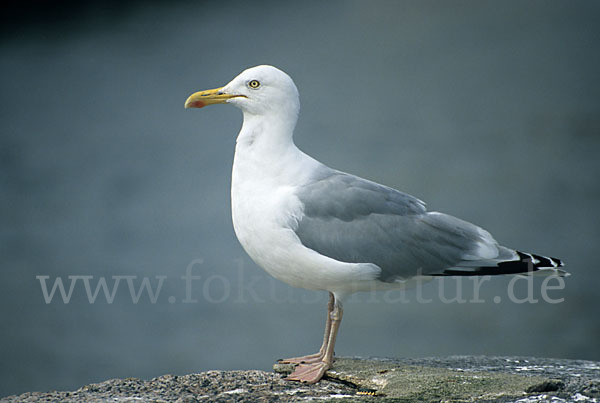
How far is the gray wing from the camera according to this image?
12.6ft

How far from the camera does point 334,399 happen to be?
3588 mm

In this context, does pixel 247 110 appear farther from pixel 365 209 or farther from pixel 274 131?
pixel 365 209

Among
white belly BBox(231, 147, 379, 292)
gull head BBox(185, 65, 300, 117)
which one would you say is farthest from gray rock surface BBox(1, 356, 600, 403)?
gull head BBox(185, 65, 300, 117)

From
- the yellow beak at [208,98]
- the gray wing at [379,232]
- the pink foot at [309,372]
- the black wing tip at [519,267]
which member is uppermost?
the yellow beak at [208,98]

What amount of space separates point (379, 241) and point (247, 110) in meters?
1.01

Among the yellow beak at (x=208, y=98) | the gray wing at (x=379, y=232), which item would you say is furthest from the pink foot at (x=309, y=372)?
the yellow beak at (x=208, y=98)

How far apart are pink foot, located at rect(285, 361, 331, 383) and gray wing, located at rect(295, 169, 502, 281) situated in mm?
590

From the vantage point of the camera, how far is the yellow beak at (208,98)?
4.00 m

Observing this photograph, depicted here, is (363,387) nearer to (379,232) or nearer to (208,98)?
(379,232)

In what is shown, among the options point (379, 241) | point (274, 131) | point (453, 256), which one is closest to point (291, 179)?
point (274, 131)

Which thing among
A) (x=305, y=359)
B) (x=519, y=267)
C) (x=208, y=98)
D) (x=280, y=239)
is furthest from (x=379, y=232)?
(x=208, y=98)

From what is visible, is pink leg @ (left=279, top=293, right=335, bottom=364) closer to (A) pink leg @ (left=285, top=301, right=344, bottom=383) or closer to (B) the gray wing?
(A) pink leg @ (left=285, top=301, right=344, bottom=383)

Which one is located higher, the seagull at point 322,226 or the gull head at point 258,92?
the gull head at point 258,92

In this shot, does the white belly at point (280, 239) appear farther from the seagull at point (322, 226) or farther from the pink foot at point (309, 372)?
the pink foot at point (309, 372)
